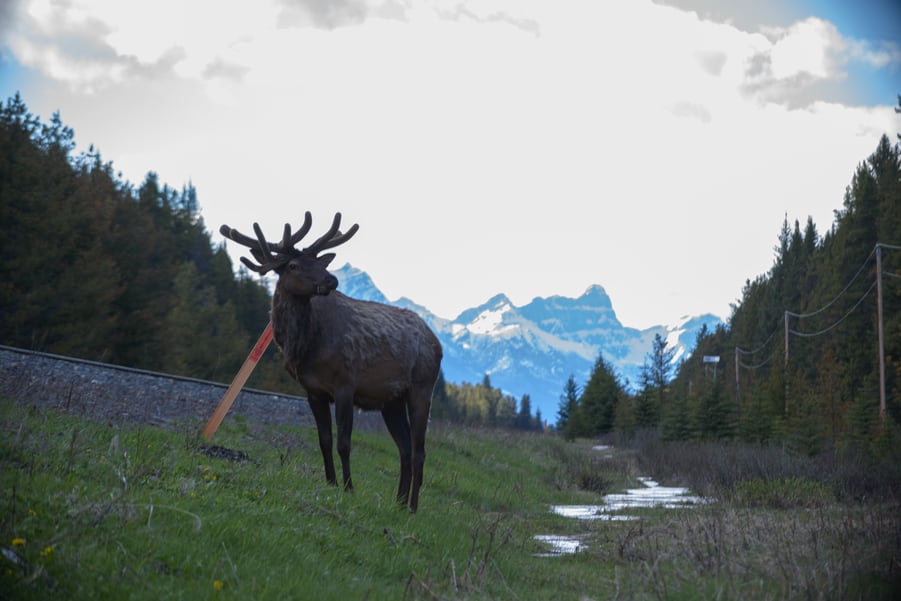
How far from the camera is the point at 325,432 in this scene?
30.0 feet

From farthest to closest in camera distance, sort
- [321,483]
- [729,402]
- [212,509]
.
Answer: [729,402] < [321,483] < [212,509]

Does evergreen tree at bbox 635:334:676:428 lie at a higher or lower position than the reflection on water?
higher

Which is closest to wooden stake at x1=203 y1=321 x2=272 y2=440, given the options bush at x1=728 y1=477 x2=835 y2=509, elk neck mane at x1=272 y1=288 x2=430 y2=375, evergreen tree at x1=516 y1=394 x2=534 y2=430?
elk neck mane at x1=272 y1=288 x2=430 y2=375

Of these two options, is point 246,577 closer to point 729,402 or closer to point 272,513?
point 272,513

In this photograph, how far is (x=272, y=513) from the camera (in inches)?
261

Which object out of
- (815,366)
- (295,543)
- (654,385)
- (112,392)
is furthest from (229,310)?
(295,543)

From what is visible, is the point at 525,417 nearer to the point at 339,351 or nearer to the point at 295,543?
Answer: the point at 339,351

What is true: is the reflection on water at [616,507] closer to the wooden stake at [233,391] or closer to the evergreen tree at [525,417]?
the wooden stake at [233,391]

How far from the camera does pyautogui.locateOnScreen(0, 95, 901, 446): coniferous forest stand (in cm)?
2986

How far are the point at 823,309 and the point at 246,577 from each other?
52.2 m

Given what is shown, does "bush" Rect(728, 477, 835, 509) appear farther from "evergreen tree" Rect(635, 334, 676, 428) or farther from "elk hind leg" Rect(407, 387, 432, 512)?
"evergreen tree" Rect(635, 334, 676, 428)

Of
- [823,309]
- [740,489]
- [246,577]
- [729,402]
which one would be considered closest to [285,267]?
[246,577]

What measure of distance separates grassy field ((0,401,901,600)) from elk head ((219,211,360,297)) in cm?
186

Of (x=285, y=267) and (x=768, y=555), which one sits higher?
(x=285, y=267)
